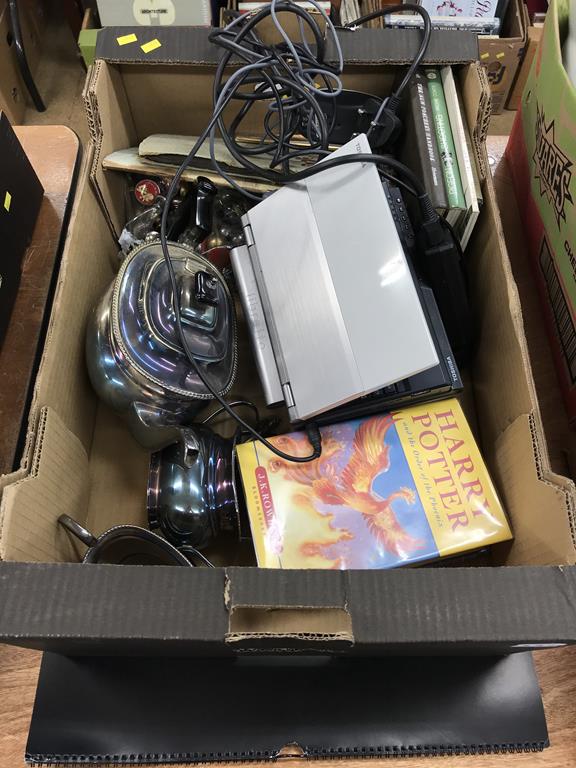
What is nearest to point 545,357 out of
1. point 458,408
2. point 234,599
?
point 458,408

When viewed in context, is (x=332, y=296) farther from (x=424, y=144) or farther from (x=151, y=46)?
(x=151, y=46)

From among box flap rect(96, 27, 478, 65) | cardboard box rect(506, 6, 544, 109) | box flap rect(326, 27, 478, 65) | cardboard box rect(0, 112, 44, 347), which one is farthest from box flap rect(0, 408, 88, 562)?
cardboard box rect(506, 6, 544, 109)

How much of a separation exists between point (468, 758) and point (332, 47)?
835 mm

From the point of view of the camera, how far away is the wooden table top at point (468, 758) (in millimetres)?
578

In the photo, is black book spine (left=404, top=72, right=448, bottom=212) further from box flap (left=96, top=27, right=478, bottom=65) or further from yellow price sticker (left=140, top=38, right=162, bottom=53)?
yellow price sticker (left=140, top=38, right=162, bottom=53)

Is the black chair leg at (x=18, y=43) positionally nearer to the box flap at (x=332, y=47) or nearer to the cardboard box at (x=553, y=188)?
the box flap at (x=332, y=47)

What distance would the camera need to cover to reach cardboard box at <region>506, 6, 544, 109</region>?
4.12ft

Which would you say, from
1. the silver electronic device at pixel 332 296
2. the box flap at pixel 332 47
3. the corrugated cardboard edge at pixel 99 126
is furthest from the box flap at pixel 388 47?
the corrugated cardboard edge at pixel 99 126

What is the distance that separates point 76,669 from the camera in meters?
0.60

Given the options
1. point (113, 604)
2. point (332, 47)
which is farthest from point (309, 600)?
point (332, 47)

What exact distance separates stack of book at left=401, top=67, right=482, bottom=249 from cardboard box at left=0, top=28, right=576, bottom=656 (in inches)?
0.9

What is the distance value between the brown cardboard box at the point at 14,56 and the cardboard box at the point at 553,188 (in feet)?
3.54

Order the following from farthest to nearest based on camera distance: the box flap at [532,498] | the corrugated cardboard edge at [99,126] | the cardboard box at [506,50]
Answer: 1. the cardboard box at [506,50]
2. the corrugated cardboard edge at [99,126]
3. the box flap at [532,498]

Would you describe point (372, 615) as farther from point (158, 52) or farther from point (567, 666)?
point (158, 52)
